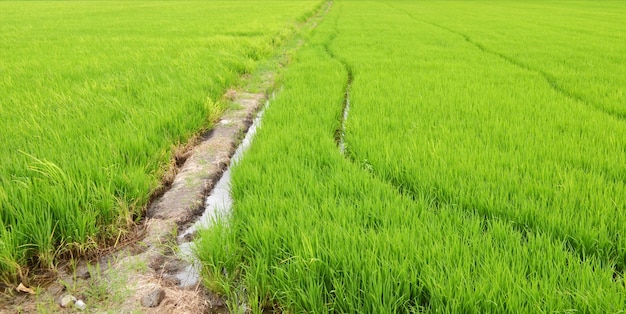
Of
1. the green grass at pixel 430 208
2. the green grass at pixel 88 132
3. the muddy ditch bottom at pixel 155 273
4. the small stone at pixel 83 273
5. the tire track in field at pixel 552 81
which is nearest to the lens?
the green grass at pixel 430 208

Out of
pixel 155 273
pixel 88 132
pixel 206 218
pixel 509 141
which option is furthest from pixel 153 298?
pixel 509 141

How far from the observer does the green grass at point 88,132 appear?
5.74ft

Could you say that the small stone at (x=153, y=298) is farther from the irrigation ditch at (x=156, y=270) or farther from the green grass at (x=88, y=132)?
the green grass at (x=88, y=132)

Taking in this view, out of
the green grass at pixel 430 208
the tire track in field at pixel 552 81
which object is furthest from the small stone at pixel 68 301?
the tire track in field at pixel 552 81

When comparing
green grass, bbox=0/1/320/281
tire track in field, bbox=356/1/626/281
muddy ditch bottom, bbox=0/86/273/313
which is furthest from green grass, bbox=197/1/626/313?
green grass, bbox=0/1/320/281

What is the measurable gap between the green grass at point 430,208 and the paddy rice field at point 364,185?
0.03ft

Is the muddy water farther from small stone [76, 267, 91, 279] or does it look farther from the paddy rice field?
small stone [76, 267, 91, 279]

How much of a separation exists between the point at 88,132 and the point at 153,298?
1.77 meters

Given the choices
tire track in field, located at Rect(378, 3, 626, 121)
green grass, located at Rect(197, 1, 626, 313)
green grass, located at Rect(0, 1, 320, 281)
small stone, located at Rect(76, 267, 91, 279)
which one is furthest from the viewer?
tire track in field, located at Rect(378, 3, 626, 121)

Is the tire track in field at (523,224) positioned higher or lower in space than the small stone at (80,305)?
higher

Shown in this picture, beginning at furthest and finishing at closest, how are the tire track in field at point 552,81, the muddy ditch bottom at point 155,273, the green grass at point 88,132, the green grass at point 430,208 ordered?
1. the tire track in field at point 552,81
2. the green grass at point 88,132
3. the muddy ditch bottom at point 155,273
4. the green grass at point 430,208

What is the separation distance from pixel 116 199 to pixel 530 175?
2229mm

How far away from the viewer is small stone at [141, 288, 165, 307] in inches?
56.9

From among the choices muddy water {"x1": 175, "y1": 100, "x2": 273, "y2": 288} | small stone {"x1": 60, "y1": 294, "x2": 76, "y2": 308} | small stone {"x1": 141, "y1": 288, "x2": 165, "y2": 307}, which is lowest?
muddy water {"x1": 175, "y1": 100, "x2": 273, "y2": 288}
